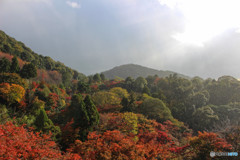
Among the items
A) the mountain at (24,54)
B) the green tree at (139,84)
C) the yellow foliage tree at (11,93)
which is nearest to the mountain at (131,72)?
the mountain at (24,54)

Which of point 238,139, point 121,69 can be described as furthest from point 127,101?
point 121,69

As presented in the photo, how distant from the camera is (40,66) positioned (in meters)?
41.0

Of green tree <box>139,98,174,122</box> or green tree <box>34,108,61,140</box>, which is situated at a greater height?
green tree <box>139,98,174,122</box>

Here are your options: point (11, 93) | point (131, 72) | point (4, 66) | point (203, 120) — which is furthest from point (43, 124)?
point (131, 72)

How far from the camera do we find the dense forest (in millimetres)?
8156

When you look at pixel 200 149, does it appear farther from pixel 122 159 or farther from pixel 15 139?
pixel 15 139

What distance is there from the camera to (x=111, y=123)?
14367mm

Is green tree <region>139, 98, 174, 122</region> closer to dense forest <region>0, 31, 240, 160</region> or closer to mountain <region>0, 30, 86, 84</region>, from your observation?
dense forest <region>0, 31, 240, 160</region>

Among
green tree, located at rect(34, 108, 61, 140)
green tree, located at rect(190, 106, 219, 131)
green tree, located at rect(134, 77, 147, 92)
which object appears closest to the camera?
green tree, located at rect(34, 108, 61, 140)

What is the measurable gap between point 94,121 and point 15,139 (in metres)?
7.38

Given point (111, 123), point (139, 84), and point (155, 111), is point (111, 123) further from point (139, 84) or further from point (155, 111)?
point (139, 84)

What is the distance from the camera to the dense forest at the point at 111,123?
26.8 ft

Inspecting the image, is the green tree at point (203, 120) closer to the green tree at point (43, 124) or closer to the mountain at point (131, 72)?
the green tree at point (43, 124)

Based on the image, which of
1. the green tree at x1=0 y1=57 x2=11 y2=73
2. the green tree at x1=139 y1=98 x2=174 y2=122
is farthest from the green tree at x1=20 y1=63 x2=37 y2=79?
the green tree at x1=139 y1=98 x2=174 y2=122
